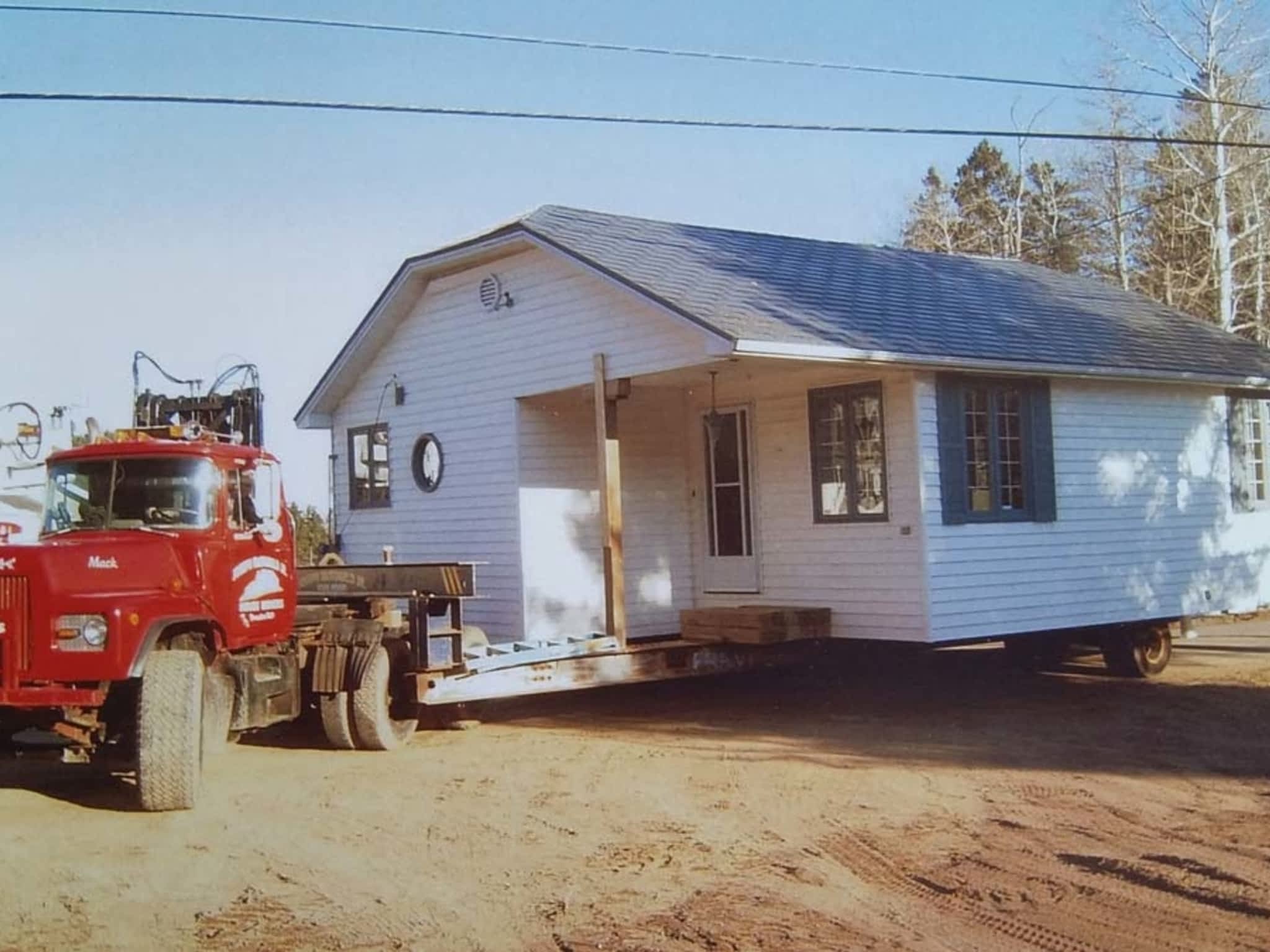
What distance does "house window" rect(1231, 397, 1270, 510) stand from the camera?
1725 centimetres

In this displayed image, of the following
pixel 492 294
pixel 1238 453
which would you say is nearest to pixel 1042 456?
pixel 1238 453

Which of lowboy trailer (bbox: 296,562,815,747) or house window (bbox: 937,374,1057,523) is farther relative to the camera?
house window (bbox: 937,374,1057,523)

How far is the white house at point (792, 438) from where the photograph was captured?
13.6 meters

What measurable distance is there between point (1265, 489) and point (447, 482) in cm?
1059

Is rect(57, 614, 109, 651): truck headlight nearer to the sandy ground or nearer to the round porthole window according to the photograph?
the sandy ground

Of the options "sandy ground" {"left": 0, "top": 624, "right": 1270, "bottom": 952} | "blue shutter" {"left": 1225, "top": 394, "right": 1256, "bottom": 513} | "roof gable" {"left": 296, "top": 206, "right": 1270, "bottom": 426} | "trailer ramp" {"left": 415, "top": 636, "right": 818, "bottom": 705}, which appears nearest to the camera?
"sandy ground" {"left": 0, "top": 624, "right": 1270, "bottom": 952}

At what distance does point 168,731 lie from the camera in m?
9.08

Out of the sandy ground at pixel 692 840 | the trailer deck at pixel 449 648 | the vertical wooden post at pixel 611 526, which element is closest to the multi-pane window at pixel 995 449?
the sandy ground at pixel 692 840

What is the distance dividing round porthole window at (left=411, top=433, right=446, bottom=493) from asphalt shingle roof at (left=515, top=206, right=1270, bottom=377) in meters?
3.13

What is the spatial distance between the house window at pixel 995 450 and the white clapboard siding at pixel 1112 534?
15 centimetres

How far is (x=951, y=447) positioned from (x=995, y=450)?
0.80 meters

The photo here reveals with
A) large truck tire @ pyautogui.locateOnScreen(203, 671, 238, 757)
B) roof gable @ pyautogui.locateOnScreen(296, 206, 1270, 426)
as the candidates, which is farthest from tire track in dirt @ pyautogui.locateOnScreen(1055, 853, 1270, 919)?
large truck tire @ pyautogui.locateOnScreen(203, 671, 238, 757)

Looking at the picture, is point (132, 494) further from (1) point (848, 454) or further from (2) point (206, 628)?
(1) point (848, 454)

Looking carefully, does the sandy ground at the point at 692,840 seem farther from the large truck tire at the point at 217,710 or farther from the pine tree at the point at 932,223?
the pine tree at the point at 932,223
